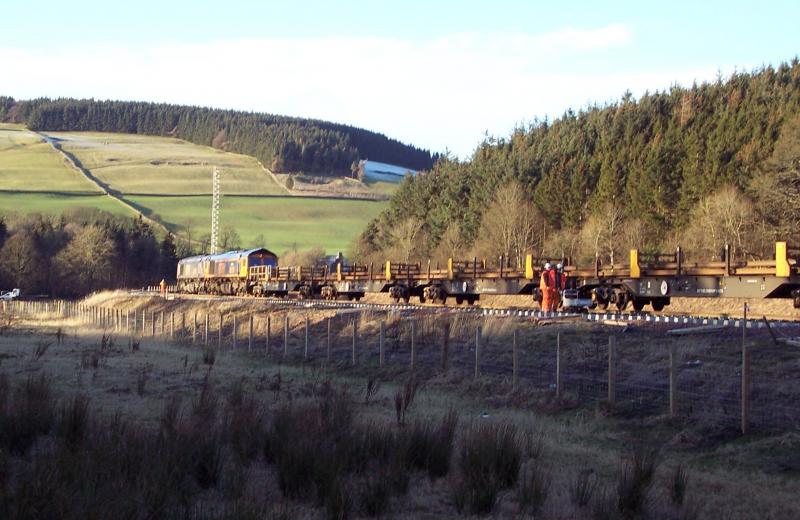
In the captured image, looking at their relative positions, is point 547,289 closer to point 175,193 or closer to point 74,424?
point 74,424

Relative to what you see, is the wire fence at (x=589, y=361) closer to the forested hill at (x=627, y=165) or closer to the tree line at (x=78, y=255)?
the forested hill at (x=627, y=165)

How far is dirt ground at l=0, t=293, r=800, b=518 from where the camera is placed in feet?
39.7

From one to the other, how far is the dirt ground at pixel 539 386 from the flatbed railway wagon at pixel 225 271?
37.8 metres

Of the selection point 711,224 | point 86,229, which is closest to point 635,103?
point 711,224

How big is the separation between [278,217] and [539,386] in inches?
4590

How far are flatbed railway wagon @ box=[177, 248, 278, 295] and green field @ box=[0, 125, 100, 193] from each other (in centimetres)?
6058

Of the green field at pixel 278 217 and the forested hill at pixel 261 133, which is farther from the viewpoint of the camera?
the forested hill at pixel 261 133

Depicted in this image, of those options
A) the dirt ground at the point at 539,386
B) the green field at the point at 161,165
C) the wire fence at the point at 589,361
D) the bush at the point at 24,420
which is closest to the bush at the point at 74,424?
the bush at the point at 24,420

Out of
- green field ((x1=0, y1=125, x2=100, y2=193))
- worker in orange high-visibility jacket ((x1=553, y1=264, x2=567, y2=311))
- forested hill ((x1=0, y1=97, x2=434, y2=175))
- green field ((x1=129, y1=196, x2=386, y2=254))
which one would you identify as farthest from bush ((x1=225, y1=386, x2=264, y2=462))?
forested hill ((x1=0, y1=97, x2=434, y2=175))

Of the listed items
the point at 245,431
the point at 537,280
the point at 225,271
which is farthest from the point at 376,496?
the point at 225,271

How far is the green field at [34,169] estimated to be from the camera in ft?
463

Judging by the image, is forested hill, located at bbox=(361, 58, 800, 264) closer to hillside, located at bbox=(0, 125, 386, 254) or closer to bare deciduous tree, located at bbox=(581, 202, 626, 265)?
bare deciduous tree, located at bbox=(581, 202, 626, 265)

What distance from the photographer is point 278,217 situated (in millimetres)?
134000

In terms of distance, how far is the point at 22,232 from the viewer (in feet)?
336
